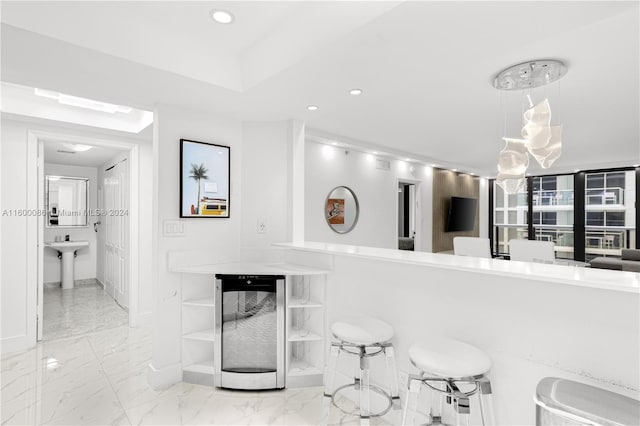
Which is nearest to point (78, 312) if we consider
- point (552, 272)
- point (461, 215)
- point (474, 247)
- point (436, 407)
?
point (436, 407)

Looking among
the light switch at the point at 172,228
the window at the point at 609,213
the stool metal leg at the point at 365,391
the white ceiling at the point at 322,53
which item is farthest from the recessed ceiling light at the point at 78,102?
the window at the point at 609,213

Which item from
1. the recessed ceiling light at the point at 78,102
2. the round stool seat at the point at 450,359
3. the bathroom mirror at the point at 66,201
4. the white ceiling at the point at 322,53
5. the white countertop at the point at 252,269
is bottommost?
the round stool seat at the point at 450,359

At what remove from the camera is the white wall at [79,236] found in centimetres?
596

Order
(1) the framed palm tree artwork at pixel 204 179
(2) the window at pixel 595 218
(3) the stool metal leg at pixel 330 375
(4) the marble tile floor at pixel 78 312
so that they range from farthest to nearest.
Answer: (2) the window at pixel 595 218
(4) the marble tile floor at pixel 78 312
(1) the framed palm tree artwork at pixel 204 179
(3) the stool metal leg at pixel 330 375

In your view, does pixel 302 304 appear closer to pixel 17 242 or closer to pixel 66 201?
pixel 17 242

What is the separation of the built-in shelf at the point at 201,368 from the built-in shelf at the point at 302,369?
67 cm

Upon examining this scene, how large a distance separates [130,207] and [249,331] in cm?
252

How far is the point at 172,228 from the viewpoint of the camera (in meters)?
2.89

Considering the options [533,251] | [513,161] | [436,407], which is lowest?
[436,407]

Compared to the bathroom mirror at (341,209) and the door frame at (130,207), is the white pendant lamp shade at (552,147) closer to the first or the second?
the bathroom mirror at (341,209)

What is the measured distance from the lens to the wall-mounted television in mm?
7136

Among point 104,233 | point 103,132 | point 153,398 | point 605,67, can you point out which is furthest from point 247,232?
point 104,233

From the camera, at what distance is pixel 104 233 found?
5766mm

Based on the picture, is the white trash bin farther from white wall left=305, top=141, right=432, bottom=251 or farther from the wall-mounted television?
the wall-mounted television
